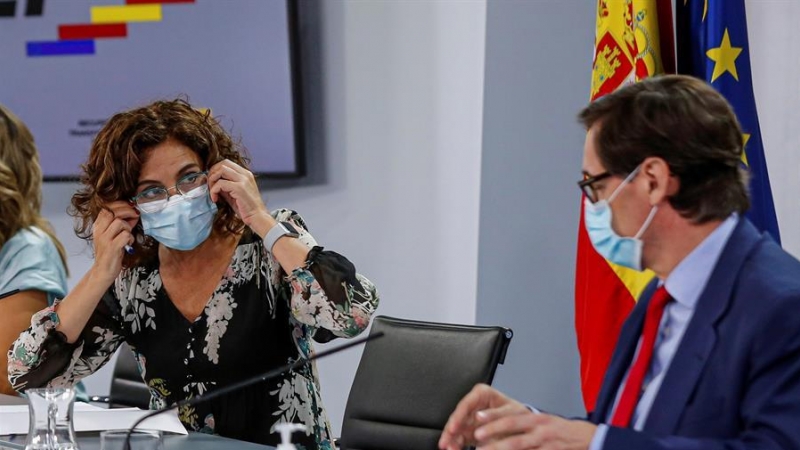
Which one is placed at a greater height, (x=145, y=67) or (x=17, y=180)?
(x=145, y=67)

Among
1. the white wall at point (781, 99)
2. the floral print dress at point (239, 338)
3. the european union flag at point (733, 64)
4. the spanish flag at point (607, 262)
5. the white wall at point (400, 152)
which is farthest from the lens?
the white wall at point (400, 152)

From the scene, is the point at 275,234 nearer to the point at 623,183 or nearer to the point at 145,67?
the point at 623,183

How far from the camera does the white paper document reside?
7.63ft

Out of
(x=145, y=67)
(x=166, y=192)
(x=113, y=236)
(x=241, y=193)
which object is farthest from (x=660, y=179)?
(x=145, y=67)

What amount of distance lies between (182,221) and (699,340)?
1.26 metres

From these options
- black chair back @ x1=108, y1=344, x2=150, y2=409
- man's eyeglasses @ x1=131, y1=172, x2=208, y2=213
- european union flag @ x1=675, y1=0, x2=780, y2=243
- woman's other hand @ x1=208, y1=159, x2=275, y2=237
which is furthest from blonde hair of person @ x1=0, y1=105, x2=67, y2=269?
european union flag @ x1=675, y1=0, x2=780, y2=243

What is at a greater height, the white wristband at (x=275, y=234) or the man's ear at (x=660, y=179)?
the man's ear at (x=660, y=179)

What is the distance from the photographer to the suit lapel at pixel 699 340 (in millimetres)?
1650

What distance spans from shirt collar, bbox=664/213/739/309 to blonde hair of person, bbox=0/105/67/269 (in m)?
2.20

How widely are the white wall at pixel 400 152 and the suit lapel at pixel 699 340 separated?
2.12 meters

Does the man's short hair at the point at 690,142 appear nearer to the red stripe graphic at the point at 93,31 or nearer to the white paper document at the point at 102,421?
the white paper document at the point at 102,421

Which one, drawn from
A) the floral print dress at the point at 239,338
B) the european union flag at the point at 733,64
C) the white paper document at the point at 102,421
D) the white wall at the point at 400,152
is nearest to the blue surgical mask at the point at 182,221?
the floral print dress at the point at 239,338

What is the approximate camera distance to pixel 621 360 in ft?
6.23

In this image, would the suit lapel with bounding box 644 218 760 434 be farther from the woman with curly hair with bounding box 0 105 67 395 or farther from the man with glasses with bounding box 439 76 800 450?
the woman with curly hair with bounding box 0 105 67 395
